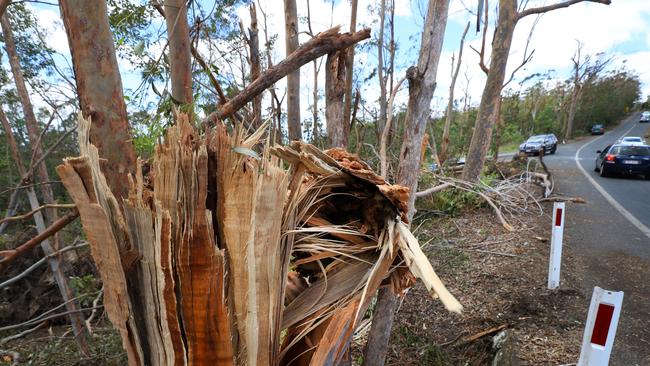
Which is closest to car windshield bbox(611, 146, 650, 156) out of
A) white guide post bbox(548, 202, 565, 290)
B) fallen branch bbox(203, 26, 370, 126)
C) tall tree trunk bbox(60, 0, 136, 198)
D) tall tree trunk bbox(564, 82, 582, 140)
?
white guide post bbox(548, 202, 565, 290)

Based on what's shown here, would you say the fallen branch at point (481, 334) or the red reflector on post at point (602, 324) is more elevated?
the red reflector on post at point (602, 324)

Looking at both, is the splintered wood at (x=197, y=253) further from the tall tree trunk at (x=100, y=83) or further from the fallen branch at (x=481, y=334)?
the fallen branch at (x=481, y=334)

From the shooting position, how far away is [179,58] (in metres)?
2.66

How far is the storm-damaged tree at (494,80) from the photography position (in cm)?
842

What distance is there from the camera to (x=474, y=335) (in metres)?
3.48

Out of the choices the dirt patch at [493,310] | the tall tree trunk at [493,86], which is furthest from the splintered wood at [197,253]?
the tall tree trunk at [493,86]

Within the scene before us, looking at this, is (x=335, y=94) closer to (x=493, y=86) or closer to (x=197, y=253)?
(x=197, y=253)

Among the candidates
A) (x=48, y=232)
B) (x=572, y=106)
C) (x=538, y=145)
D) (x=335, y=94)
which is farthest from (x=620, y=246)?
(x=572, y=106)

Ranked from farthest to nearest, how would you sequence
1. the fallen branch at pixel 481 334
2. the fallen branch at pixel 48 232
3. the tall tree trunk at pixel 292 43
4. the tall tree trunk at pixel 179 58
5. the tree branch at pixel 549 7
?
the tree branch at pixel 549 7, the tall tree trunk at pixel 292 43, the fallen branch at pixel 481 334, the tall tree trunk at pixel 179 58, the fallen branch at pixel 48 232

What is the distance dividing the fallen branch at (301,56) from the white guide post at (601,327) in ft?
7.25

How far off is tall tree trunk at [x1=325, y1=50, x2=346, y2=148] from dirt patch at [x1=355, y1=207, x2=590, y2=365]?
259 centimetres

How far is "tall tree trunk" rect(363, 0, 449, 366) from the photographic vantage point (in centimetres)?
222

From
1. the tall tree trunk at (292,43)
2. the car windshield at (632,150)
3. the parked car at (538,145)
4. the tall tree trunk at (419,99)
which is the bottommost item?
the parked car at (538,145)

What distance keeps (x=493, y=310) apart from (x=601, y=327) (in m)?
1.93
